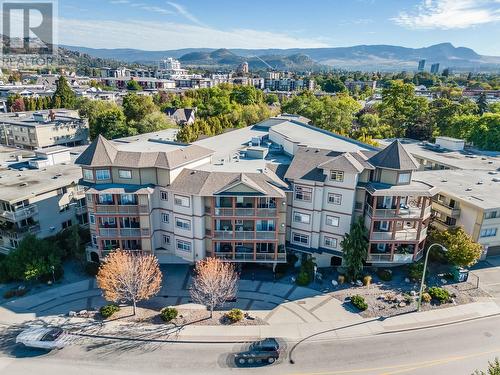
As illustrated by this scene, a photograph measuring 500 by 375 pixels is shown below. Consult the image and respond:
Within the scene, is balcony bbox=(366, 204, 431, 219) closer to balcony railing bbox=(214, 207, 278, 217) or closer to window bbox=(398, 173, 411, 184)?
window bbox=(398, 173, 411, 184)

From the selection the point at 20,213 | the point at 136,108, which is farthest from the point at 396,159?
the point at 136,108

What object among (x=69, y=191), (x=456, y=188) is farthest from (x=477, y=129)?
(x=69, y=191)

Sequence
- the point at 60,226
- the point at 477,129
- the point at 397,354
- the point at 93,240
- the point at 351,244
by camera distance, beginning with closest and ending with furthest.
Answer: the point at 397,354, the point at 351,244, the point at 93,240, the point at 60,226, the point at 477,129

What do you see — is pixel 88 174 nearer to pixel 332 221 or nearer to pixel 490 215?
pixel 332 221

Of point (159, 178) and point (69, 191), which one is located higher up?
point (159, 178)

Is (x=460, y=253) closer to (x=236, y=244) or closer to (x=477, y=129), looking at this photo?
(x=236, y=244)

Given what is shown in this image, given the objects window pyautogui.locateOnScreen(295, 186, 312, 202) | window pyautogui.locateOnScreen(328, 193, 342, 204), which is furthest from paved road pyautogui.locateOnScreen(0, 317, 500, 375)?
window pyautogui.locateOnScreen(295, 186, 312, 202)

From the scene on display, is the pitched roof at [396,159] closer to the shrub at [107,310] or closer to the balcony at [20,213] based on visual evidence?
the shrub at [107,310]

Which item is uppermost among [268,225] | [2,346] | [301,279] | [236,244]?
[268,225]
